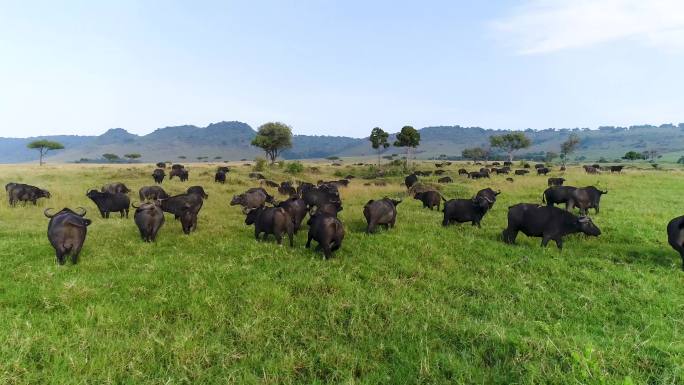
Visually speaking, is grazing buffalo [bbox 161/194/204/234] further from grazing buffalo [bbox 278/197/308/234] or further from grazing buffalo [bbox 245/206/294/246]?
grazing buffalo [bbox 278/197/308/234]

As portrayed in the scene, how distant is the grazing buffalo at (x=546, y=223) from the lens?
36.0 ft

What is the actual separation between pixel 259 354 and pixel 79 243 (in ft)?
21.8

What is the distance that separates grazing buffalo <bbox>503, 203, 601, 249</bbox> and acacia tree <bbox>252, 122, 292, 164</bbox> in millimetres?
63009

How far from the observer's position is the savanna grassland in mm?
4906

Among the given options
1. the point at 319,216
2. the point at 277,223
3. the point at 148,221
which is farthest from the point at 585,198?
the point at 148,221

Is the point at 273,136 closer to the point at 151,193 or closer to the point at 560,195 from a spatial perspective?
the point at 151,193

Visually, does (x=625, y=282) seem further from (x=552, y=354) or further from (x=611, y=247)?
(x=552, y=354)

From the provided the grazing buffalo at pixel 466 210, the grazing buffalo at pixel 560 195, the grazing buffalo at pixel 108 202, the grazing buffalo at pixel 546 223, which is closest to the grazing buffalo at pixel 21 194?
the grazing buffalo at pixel 108 202

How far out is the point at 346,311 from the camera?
269 inches

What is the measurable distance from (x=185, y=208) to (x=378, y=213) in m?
6.65

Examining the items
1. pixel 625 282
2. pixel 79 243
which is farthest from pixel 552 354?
pixel 79 243

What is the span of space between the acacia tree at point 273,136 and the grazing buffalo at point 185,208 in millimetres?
56124

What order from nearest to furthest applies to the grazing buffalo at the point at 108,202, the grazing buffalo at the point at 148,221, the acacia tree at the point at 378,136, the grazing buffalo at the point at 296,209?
the grazing buffalo at the point at 148,221
the grazing buffalo at the point at 296,209
the grazing buffalo at the point at 108,202
the acacia tree at the point at 378,136

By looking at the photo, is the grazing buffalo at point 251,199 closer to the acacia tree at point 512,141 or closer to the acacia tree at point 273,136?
the acacia tree at point 273,136
